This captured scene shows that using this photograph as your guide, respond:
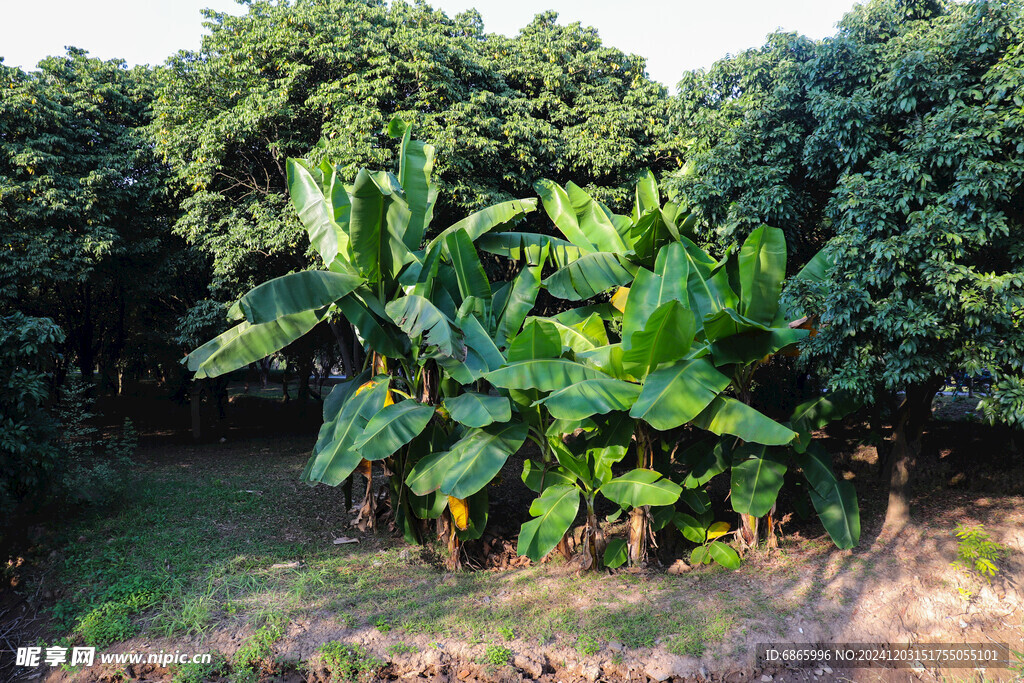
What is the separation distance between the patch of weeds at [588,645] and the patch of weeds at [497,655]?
27.1 inches

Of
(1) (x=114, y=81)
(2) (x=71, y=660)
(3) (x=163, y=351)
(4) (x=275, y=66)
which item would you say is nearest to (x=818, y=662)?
(2) (x=71, y=660)

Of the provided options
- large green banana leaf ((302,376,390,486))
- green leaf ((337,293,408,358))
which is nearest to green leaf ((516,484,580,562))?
large green banana leaf ((302,376,390,486))

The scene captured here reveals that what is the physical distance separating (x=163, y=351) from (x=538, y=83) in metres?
11.3

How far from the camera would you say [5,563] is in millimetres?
6883

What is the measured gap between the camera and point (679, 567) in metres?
7.31

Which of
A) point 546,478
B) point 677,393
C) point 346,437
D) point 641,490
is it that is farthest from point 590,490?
point 346,437

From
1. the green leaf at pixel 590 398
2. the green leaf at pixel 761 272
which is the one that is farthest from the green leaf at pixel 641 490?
the green leaf at pixel 761 272

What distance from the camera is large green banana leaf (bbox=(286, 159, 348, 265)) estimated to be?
23.1 feet

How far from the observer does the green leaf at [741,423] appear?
5492 millimetres

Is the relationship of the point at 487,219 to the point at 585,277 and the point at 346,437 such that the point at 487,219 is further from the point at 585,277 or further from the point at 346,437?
the point at 346,437

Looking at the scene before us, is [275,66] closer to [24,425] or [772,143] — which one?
[24,425]

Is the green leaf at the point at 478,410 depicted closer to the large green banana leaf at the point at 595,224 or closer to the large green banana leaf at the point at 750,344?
the large green banana leaf at the point at 750,344

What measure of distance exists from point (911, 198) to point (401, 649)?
24.0ft

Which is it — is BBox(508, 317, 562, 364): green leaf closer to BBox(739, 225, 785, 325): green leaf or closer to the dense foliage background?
BBox(739, 225, 785, 325): green leaf
